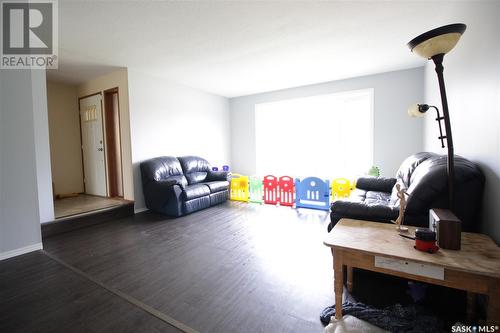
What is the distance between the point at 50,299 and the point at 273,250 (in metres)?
1.96

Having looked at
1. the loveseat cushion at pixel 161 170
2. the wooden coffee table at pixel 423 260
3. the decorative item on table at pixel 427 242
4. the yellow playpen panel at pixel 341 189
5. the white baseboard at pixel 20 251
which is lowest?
the white baseboard at pixel 20 251

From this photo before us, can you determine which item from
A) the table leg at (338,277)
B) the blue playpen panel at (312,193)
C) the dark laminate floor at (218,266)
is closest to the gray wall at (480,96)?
the table leg at (338,277)

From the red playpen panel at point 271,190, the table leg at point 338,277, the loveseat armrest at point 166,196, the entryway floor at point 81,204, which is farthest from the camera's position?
the red playpen panel at point 271,190

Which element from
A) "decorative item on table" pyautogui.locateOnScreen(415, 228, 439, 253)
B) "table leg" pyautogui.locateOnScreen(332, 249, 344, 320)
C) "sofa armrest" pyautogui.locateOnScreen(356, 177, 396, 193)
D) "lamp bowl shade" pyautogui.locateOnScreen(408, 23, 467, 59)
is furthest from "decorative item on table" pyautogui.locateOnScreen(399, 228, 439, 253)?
"sofa armrest" pyautogui.locateOnScreen(356, 177, 396, 193)

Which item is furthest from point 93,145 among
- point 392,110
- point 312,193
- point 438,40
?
point 392,110

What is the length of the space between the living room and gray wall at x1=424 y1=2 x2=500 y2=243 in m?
0.02

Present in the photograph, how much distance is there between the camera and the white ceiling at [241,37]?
2.23 m

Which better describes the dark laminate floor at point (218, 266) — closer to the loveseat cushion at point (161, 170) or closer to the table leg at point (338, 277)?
the table leg at point (338, 277)

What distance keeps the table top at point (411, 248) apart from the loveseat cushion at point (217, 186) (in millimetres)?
3119

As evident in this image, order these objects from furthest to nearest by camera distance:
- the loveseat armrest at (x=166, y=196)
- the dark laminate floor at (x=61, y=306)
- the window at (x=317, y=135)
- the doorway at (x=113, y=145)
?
the window at (x=317, y=135) < the doorway at (x=113, y=145) < the loveseat armrest at (x=166, y=196) < the dark laminate floor at (x=61, y=306)

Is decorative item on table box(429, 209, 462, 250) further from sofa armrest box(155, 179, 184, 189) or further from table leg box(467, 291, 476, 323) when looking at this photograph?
sofa armrest box(155, 179, 184, 189)

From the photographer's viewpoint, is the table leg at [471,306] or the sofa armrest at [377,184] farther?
the sofa armrest at [377,184]

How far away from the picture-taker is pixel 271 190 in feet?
15.0

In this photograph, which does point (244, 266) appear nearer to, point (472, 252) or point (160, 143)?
point (472, 252)
